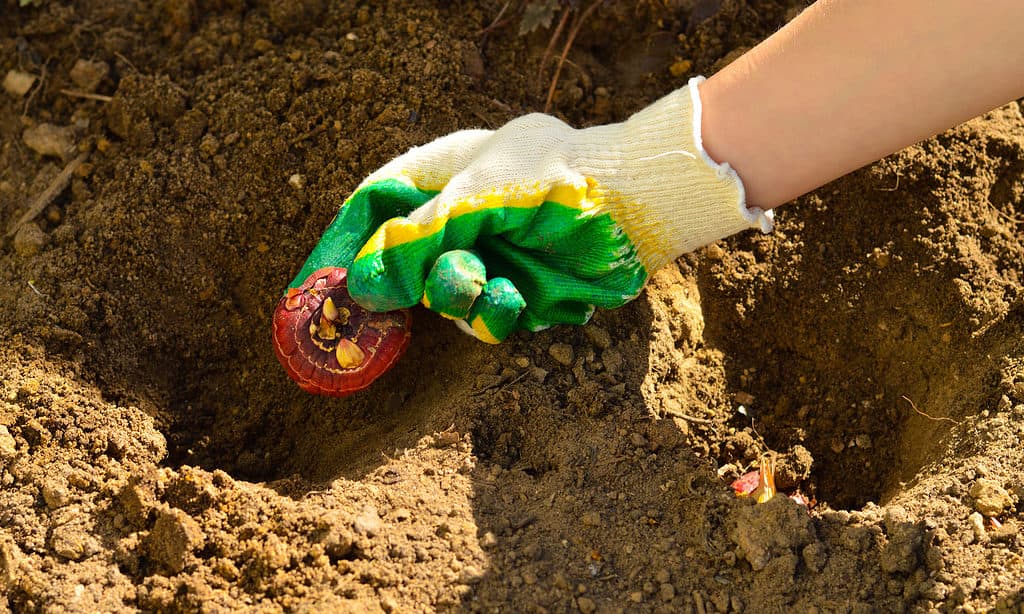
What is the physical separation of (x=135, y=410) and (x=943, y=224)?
2474mm

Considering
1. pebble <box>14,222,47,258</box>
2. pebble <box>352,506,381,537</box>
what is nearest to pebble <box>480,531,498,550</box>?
pebble <box>352,506,381,537</box>

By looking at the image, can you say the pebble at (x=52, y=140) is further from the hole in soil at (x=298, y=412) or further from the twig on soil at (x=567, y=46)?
the twig on soil at (x=567, y=46)

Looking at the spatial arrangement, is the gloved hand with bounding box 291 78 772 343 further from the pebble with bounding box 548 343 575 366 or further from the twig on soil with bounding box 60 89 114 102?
the twig on soil with bounding box 60 89 114 102

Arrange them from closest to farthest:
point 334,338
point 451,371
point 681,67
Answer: point 334,338, point 451,371, point 681,67

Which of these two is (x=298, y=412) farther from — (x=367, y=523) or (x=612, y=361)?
(x=612, y=361)

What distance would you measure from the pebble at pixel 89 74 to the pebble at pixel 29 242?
56 cm

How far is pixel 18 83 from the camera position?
121 inches

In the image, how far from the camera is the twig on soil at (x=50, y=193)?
2.84 m

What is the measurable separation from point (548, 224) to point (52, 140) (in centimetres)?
180

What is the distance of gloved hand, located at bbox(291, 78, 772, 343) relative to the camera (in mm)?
2283

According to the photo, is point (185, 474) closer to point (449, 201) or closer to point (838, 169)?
point (449, 201)

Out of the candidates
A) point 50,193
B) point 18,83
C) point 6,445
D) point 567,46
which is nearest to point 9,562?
point 6,445

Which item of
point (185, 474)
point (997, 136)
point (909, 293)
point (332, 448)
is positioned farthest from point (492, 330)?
point (997, 136)

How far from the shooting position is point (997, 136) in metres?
2.78
